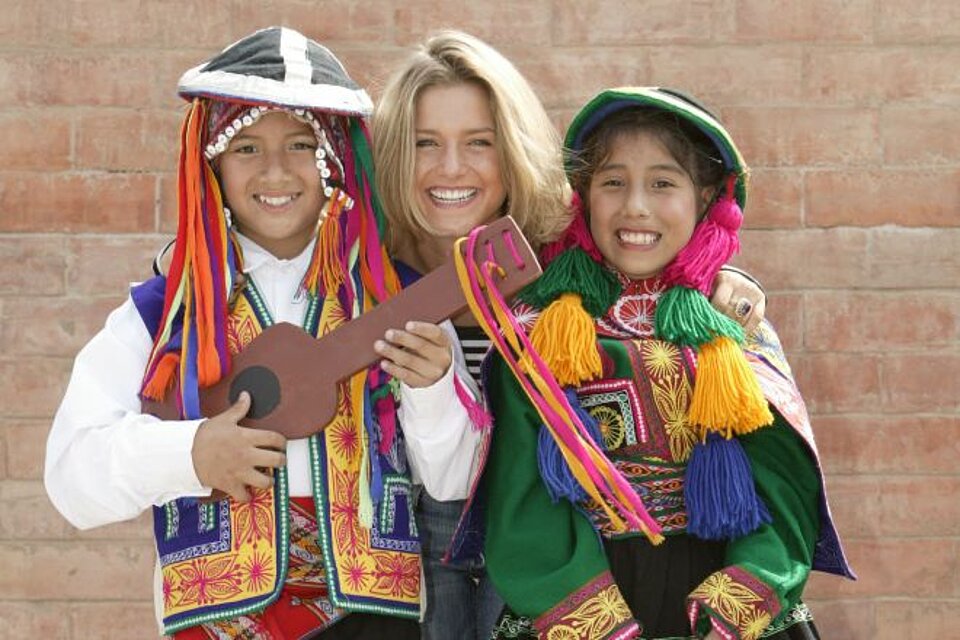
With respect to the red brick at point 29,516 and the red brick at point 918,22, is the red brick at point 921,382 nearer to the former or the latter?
the red brick at point 918,22

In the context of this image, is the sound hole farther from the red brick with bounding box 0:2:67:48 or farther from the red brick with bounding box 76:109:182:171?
the red brick with bounding box 0:2:67:48

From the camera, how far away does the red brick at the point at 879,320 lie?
3.61 m

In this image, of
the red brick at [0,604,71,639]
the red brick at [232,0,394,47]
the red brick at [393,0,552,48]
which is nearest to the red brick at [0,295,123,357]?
the red brick at [0,604,71,639]

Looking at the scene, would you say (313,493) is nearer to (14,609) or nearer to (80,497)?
(80,497)

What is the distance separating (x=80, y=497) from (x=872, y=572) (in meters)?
2.04

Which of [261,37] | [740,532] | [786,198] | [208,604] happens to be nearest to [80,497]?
[208,604]

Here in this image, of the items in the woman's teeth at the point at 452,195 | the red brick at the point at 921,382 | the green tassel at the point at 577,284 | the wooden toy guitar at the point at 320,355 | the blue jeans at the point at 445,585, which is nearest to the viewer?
the wooden toy guitar at the point at 320,355

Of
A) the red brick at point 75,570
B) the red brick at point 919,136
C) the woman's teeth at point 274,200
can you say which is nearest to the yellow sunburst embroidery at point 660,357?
the woman's teeth at point 274,200

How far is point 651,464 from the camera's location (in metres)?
2.62

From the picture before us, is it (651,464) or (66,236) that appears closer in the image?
(651,464)

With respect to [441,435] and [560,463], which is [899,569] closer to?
[560,463]

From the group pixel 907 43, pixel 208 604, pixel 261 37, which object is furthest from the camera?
pixel 907 43

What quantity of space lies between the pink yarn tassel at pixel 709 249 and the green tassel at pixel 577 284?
0.12m

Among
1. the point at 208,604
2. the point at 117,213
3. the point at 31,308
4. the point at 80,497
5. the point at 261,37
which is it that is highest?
the point at 261,37
